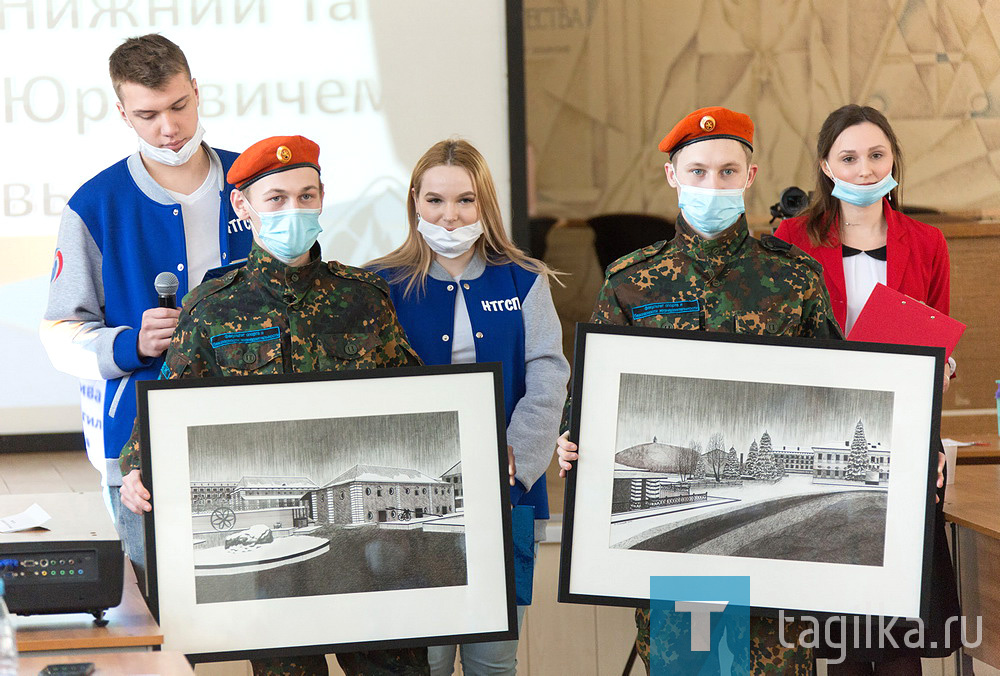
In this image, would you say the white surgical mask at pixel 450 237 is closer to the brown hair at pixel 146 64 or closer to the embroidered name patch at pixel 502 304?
Answer: the embroidered name patch at pixel 502 304

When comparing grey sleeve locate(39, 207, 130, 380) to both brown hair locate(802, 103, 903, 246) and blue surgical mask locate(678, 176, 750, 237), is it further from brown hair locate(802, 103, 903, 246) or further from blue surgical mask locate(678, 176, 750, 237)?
brown hair locate(802, 103, 903, 246)

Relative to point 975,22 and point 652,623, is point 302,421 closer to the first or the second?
point 652,623

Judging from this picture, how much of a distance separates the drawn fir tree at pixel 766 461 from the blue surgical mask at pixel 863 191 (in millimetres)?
948

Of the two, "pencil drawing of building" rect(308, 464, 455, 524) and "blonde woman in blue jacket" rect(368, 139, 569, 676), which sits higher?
"blonde woman in blue jacket" rect(368, 139, 569, 676)

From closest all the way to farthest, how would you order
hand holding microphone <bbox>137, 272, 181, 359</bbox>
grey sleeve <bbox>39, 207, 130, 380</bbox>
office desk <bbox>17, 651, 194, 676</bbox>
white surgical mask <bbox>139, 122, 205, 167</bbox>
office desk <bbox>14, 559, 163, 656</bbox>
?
office desk <bbox>17, 651, 194, 676</bbox>, office desk <bbox>14, 559, 163, 656</bbox>, hand holding microphone <bbox>137, 272, 181, 359</bbox>, grey sleeve <bbox>39, 207, 130, 380</bbox>, white surgical mask <bbox>139, 122, 205, 167</bbox>

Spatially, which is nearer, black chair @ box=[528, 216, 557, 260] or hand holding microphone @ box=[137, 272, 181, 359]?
hand holding microphone @ box=[137, 272, 181, 359]

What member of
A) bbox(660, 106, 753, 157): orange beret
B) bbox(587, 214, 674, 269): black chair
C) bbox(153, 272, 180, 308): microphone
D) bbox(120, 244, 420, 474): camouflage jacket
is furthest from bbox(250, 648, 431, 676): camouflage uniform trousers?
bbox(587, 214, 674, 269): black chair

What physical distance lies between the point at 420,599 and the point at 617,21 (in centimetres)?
443

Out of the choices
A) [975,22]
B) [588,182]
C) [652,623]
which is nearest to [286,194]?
[652,623]

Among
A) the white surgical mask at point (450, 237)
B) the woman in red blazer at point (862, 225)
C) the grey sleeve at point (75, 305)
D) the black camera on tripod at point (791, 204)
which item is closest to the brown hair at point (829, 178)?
the woman in red blazer at point (862, 225)

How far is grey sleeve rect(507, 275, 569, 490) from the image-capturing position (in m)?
2.76

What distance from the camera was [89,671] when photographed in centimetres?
185

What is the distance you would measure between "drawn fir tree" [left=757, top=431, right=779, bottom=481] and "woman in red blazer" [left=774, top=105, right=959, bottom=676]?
0.67 meters

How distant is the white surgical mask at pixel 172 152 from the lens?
9.39 ft
